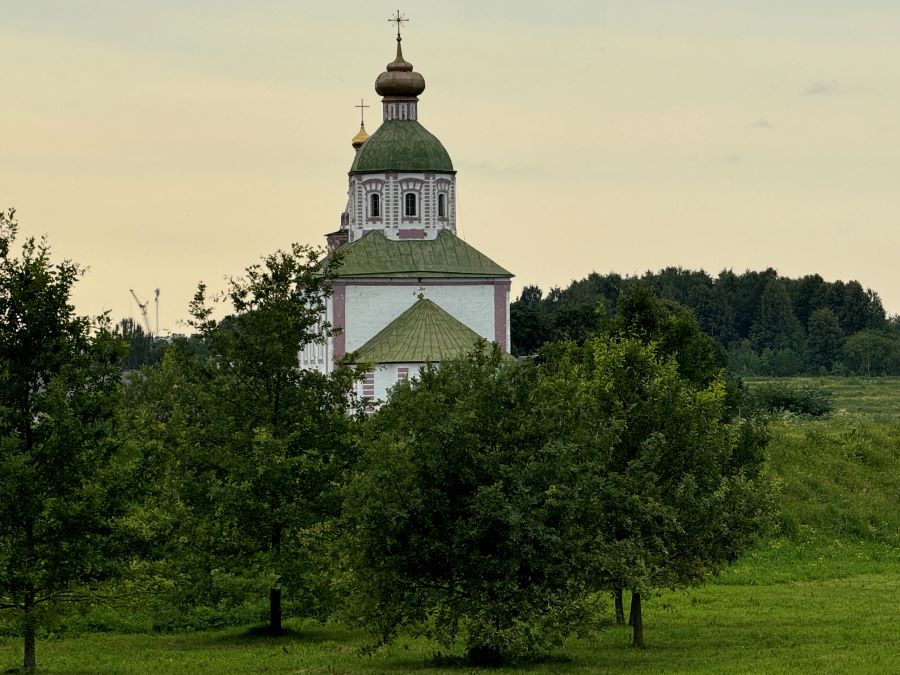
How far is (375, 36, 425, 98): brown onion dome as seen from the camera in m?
74.1

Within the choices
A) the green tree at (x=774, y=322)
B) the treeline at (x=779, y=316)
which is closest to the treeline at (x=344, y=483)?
the treeline at (x=779, y=316)

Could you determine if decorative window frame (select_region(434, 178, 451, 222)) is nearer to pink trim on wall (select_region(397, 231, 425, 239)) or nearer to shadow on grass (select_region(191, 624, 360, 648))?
pink trim on wall (select_region(397, 231, 425, 239))

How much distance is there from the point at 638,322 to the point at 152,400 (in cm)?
2242

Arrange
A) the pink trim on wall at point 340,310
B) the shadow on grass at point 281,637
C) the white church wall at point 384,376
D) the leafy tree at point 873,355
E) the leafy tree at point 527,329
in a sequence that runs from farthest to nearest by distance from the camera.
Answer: the leafy tree at point 873,355, the leafy tree at point 527,329, the pink trim on wall at point 340,310, the white church wall at point 384,376, the shadow on grass at point 281,637

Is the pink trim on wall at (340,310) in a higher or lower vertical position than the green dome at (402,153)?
lower

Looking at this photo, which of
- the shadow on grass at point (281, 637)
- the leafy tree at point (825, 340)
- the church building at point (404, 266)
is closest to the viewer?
the shadow on grass at point (281, 637)

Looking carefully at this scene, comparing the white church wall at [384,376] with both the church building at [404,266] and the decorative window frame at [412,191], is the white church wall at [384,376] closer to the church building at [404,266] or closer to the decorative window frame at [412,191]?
the church building at [404,266]

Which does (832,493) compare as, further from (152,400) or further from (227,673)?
(227,673)

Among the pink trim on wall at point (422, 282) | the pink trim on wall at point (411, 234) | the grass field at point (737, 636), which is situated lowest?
the grass field at point (737, 636)

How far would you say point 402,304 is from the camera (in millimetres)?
68812

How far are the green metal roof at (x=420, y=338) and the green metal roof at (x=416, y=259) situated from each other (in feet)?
6.18

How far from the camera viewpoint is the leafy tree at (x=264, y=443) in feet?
96.3

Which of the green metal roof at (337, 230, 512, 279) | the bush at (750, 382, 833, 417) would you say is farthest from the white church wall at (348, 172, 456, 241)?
the bush at (750, 382, 833, 417)

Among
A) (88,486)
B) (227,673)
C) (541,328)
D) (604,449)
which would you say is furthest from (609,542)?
(541,328)
